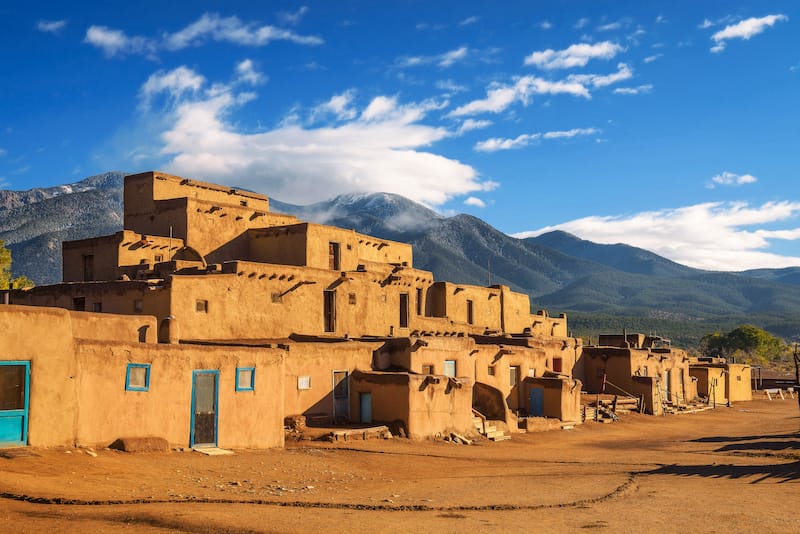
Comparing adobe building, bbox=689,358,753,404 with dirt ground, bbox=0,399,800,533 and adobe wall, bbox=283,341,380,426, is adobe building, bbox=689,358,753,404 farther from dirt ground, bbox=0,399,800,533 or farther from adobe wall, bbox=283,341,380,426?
adobe wall, bbox=283,341,380,426

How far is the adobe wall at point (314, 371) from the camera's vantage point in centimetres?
2269

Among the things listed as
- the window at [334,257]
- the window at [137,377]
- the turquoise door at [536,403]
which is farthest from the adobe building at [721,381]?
the window at [137,377]

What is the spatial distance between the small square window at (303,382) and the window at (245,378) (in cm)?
393

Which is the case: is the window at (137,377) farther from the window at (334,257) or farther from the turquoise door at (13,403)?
the window at (334,257)

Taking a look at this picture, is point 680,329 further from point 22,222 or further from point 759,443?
point 22,222

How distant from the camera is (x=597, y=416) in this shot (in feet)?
112

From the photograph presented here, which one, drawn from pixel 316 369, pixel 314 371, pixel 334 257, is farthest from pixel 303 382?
pixel 334 257

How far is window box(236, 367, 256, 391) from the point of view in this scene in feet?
61.2

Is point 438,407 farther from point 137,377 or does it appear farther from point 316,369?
point 137,377

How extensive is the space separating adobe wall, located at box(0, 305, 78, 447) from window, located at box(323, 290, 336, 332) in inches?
687

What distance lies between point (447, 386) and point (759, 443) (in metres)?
12.1

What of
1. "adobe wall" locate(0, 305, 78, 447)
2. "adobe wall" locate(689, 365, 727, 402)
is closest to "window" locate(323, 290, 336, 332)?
"adobe wall" locate(0, 305, 78, 447)

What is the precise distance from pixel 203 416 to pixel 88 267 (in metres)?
16.8

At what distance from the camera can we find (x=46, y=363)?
14.5 meters
